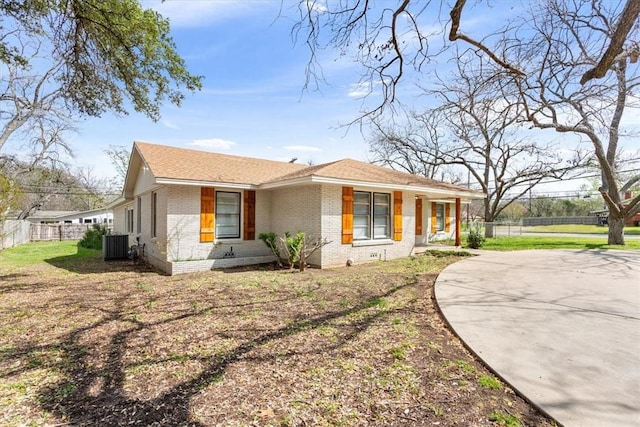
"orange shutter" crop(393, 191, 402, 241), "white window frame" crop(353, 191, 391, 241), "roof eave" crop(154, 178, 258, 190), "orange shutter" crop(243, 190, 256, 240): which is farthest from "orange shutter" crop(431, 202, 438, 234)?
"roof eave" crop(154, 178, 258, 190)

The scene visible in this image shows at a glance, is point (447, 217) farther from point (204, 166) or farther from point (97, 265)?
point (97, 265)

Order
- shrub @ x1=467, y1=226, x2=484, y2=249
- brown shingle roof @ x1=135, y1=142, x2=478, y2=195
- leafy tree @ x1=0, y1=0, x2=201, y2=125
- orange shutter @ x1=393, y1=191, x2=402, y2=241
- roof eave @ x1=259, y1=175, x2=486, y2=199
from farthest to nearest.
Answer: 1. shrub @ x1=467, y1=226, x2=484, y2=249
2. orange shutter @ x1=393, y1=191, x2=402, y2=241
3. brown shingle roof @ x1=135, y1=142, x2=478, y2=195
4. roof eave @ x1=259, y1=175, x2=486, y2=199
5. leafy tree @ x1=0, y1=0, x2=201, y2=125

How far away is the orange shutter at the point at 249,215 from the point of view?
1109cm

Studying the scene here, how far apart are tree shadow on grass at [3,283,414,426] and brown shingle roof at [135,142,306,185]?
5598mm

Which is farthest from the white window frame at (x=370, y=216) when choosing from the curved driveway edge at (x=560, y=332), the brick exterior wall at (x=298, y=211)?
the curved driveway edge at (x=560, y=332)

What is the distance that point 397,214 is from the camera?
11.7m

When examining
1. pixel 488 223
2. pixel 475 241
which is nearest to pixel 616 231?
pixel 488 223

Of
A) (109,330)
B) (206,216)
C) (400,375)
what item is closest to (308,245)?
(206,216)

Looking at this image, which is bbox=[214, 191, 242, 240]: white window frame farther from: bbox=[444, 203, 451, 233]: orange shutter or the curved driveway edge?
bbox=[444, 203, 451, 233]: orange shutter

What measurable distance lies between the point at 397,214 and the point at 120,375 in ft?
32.2

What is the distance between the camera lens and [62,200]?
47.4 m

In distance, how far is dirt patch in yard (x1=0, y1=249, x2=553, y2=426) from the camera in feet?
8.78

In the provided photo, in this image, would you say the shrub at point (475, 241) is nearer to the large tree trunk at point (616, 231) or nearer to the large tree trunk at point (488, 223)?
the large tree trunk at point (616, 231)

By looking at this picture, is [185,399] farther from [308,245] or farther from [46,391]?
[308,245]
